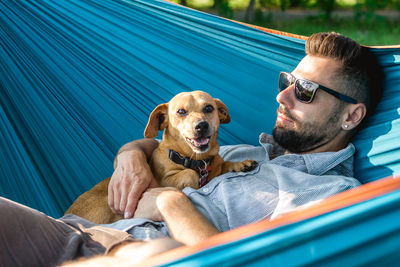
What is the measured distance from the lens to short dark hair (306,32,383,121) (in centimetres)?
181

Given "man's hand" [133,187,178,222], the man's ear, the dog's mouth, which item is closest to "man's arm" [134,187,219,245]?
"man's hand" [133,187,178,222]

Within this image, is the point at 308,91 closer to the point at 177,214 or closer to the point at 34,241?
the point at 177,214

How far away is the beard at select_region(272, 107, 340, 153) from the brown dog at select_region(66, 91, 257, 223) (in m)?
0.19

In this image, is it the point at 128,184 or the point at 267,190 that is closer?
the point at 267,190

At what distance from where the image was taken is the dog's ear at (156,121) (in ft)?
6.56

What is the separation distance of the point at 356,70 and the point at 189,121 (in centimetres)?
77

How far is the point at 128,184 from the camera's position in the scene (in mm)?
1783

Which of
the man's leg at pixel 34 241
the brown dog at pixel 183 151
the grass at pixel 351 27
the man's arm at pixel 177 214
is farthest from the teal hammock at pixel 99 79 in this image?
the grass at pixel 351 27

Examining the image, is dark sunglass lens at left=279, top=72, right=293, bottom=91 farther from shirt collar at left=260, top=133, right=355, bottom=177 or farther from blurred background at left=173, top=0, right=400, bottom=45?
blurred background at left=173, top=0, right=400, bottom=45

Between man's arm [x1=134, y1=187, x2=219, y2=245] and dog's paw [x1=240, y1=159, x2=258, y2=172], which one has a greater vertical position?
dog's paw [x1=240, y1=159, x2=258, y2=172]

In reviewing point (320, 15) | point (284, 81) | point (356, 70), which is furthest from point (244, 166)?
point (320, 15)

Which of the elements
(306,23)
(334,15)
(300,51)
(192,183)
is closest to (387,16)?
(334,15)

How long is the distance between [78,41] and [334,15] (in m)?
8.23

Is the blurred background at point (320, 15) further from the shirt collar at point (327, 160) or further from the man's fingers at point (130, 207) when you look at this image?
the man's fingers at point (130, 207)
